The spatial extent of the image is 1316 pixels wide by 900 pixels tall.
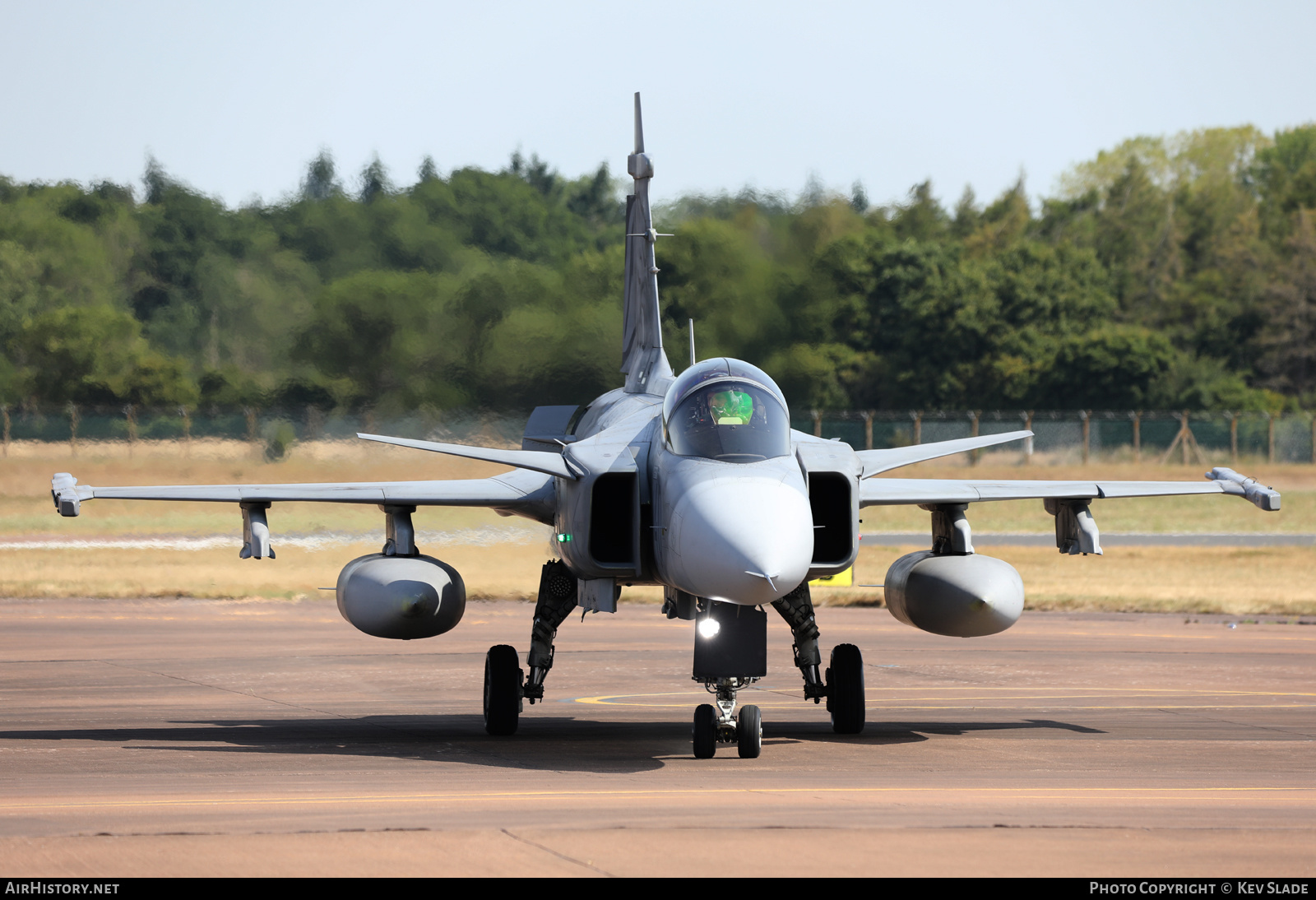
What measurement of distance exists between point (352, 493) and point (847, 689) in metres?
4.92

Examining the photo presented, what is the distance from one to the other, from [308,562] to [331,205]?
11501 mm

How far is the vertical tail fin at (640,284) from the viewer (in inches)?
742

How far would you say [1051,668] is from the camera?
70.5 ft

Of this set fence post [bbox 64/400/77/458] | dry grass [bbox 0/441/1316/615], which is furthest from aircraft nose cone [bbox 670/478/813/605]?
fence post [bbox 64/400/77/458]

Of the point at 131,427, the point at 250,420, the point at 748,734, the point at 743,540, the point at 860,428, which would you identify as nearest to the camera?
the point at 743,540

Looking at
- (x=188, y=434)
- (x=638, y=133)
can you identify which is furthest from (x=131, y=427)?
(x=638, y=133)

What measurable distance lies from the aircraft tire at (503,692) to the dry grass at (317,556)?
13404mm

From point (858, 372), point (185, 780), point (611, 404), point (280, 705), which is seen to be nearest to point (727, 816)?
point (185, 780)

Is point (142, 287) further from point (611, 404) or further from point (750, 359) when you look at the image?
point (611, 404)

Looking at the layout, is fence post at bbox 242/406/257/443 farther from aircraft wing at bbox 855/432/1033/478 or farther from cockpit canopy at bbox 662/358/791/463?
cockpit canopy at bbox 662/358/791/463

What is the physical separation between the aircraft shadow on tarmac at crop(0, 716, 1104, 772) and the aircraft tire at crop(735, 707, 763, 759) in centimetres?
63

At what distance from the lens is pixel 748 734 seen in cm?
1315

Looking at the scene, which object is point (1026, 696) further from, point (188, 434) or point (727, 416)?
point (188, 434)

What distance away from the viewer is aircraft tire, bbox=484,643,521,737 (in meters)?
15.1
